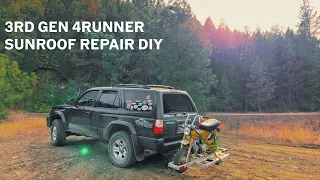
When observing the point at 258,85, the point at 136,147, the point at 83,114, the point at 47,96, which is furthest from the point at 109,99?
the point at 258,85

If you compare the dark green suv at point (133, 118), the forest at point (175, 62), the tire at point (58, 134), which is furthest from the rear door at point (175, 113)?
the forest at point (175, 62)

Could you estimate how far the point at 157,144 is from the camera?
19.0 feet

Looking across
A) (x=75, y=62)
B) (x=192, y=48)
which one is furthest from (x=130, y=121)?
(x=75, y=62)

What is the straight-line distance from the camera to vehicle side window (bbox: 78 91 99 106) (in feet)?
25.5

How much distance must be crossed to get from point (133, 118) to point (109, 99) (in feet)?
4.22

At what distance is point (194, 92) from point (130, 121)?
820 inches

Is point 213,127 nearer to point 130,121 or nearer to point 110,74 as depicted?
point 130,121

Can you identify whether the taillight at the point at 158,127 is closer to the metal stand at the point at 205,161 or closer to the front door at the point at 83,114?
Result: the metal stand at the point at 205,161

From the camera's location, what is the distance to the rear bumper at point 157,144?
5.79 metres

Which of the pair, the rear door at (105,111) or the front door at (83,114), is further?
the front door at (83,114)

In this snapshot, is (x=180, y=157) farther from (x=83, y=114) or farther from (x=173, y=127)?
(x=83, y=114)

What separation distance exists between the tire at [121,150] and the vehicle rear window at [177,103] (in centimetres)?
132

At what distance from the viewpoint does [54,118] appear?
9.21 m

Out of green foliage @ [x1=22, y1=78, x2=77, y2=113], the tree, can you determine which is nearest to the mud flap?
green foliage @ [x1=22, y1=78, x2=77, y2=113]
